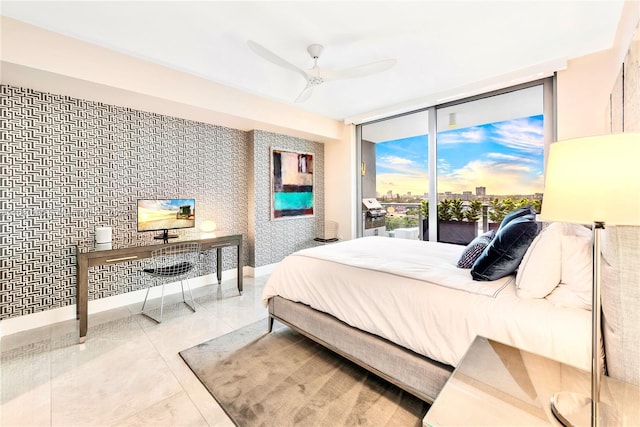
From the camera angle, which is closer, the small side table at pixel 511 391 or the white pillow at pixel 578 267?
the small side table at pixel 511 391

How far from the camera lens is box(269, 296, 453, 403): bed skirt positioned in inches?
61.4

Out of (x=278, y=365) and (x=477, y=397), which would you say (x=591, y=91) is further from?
(x=278, y=365)

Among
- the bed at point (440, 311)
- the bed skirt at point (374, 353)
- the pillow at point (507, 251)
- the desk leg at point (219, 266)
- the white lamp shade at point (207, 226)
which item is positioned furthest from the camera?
the desk leg at point (219, 266)

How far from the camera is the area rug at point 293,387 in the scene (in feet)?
5.31

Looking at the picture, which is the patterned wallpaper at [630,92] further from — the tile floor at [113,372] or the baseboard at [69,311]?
the baseboard at [69,311]

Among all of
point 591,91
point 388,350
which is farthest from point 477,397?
point 591,91

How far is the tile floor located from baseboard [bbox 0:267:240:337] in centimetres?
10

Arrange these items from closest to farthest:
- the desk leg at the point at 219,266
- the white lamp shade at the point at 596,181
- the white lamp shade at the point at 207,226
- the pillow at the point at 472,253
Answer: the white lamp shade at the point at 596,181, the pillow at the point at 472,253, the white lamp shade at the point at 207,226, the desk leg at the point at 219,266

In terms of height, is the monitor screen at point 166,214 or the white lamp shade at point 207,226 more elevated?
the monitor screen at point 166,214

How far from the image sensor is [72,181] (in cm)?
297

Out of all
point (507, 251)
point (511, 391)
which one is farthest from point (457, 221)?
point (511, 391)

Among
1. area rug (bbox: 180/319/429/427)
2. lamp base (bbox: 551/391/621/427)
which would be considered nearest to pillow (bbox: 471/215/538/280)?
lamp base (bbox: 551/391/621/427)

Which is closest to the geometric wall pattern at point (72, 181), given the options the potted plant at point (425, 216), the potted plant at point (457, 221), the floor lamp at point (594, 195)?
the potted plant at point (425, 216)

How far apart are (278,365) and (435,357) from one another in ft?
3.87
